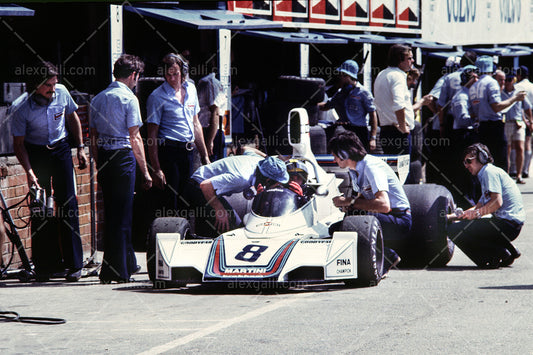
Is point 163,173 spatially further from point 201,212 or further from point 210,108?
point 210,108

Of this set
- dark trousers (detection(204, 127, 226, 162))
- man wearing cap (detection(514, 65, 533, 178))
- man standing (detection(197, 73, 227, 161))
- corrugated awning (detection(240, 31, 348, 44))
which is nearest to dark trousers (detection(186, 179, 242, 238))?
man standing (detection(197, 73, 227, 161))

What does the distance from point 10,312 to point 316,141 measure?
7.76 meters

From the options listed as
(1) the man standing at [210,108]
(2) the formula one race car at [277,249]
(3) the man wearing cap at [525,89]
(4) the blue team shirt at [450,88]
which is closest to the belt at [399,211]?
(2) the formula one race car at [277,249]

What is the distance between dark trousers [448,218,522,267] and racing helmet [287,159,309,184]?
149 centimetres

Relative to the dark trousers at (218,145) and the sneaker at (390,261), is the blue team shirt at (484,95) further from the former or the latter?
the sneaker at (390,261)

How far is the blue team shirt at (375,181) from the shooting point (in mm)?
9562

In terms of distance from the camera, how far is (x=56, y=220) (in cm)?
959

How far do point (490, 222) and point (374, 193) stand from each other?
1.29m

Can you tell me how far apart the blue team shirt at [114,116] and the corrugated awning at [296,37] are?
8.79m

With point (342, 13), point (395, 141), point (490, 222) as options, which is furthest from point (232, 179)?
point (342, 13)

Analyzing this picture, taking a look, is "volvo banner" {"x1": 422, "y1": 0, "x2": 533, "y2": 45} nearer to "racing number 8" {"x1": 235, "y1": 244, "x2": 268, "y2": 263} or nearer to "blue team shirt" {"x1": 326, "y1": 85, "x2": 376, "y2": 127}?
"blue team shirt" {"x1": 326, "y1": 85, "x2": 376, "y2": 127}

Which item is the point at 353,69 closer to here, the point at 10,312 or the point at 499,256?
the point at 499,256

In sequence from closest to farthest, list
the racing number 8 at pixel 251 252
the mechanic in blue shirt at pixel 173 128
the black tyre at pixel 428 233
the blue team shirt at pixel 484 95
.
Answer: the racing number 8 at pixel 251 252, the black tyre at pixel 428 233, the mechanic in blue shirt at pixel 173 128, the blue team shirt at pixel 484 95

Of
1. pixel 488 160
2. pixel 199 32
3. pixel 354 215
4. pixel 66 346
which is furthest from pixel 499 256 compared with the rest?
pixel 199 32
